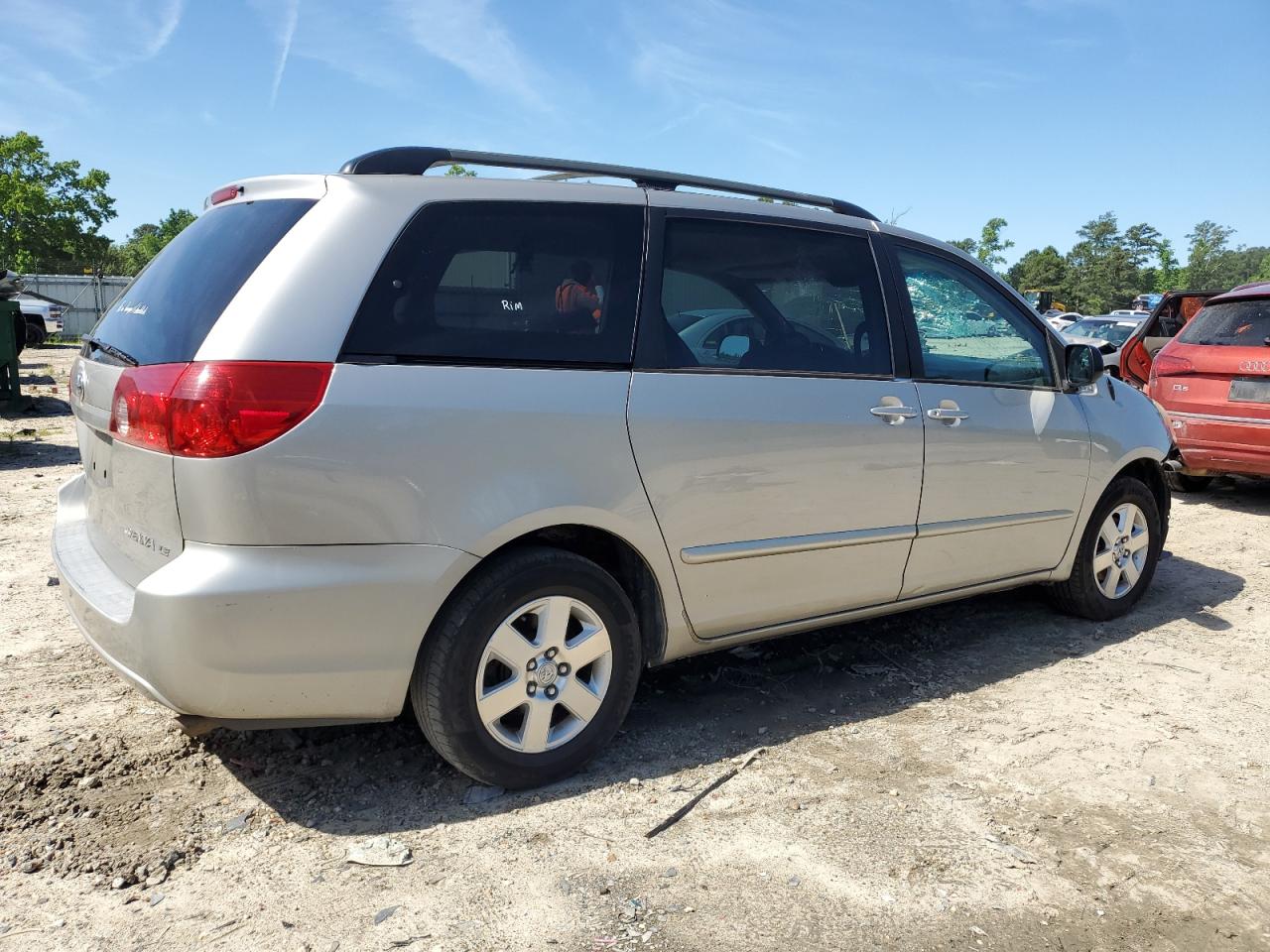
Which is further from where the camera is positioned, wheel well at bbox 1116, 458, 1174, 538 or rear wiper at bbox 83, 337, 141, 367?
wheel well at bbox 1116, 458, 1174, 538

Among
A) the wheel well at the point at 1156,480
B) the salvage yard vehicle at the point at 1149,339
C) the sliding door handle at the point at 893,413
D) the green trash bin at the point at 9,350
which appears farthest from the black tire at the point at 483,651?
the green trash bin at the point at 9,350

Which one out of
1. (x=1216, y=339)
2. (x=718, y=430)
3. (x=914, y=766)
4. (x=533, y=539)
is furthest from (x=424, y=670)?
(x=1216, y=339)

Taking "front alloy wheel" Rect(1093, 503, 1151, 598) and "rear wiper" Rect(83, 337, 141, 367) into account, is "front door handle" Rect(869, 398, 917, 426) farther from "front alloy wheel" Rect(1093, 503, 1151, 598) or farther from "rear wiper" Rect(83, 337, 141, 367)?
"rear wiper" Rect(83, 337, 141, 367)

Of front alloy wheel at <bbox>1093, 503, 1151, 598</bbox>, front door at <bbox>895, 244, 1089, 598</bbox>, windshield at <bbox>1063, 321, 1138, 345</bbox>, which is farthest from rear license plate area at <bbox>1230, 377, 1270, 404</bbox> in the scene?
windshield at <bbox>1063, 321, 1138, 345</bbox>

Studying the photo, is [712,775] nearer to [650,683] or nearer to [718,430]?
[650,683]

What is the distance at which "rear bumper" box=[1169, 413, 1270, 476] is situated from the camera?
7.29m

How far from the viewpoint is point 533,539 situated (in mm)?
3078

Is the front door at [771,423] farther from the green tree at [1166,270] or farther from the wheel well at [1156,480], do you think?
the green tree at [1166,270]

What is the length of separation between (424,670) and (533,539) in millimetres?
509

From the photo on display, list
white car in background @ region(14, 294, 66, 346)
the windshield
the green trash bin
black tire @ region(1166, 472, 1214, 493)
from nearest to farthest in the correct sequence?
1. black tire @ region(1166, 472, 1214, 493)
2. the green trash bin
3. white car in background @ region(14, 294, 66, 346)
4. the windshield

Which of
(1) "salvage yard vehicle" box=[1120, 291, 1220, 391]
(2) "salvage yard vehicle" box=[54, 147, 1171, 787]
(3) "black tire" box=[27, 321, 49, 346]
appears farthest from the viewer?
(3) "black tire" box=[27, 321, 49, 346]

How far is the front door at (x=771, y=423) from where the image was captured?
3279 millimetres

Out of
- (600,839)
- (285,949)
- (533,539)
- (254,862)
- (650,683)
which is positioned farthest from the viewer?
(650,683)

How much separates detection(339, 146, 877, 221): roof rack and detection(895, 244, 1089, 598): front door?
2.74 ft
